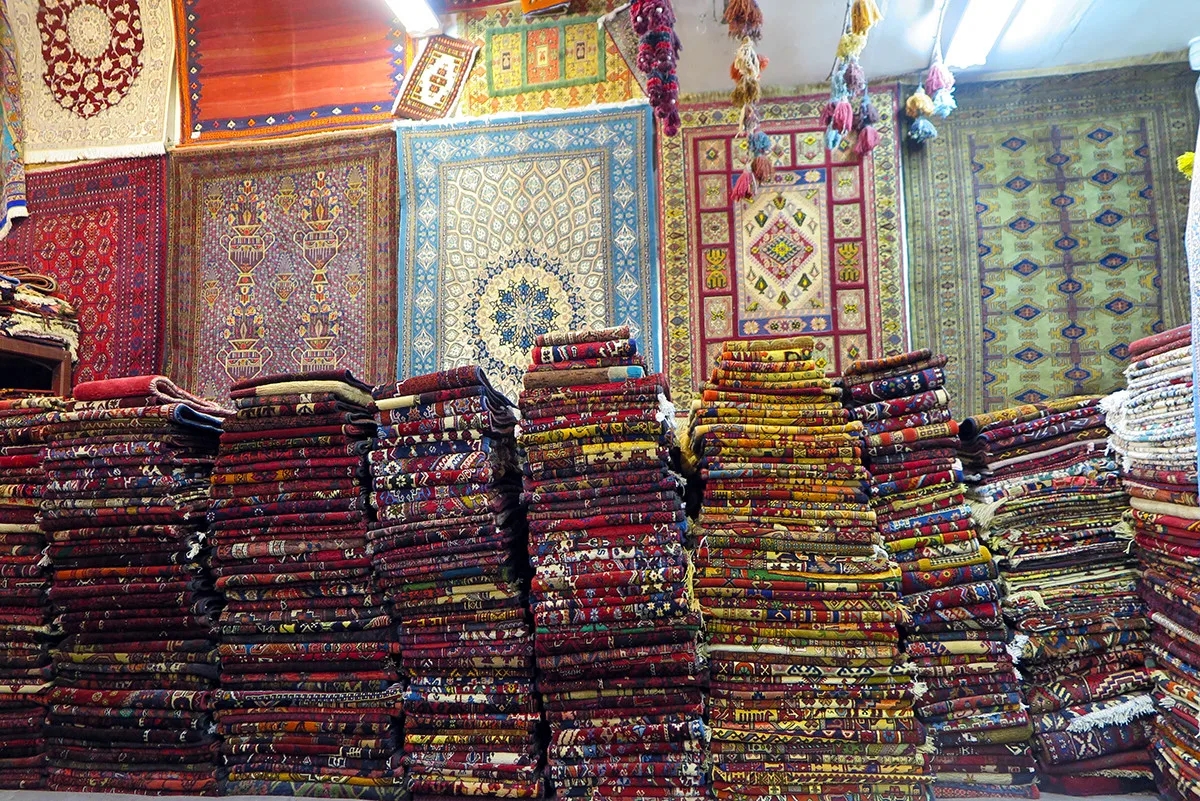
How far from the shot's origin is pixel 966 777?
5.53ft

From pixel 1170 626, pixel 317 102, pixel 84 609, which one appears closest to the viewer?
pixel 1170 626

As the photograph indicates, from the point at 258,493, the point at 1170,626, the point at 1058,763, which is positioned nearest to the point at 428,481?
the point at 258,493

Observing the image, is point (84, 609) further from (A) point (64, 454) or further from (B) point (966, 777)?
(B) point (966, 777)

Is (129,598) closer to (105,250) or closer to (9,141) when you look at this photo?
(105,250)

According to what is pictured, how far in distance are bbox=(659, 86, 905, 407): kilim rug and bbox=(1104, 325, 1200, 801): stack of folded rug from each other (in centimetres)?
128

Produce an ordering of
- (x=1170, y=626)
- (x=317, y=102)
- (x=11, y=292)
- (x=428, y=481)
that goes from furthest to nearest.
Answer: (x=317, y=102) < (x=11, y=292) < (x=428, y=481) < (x=1170, y=626)

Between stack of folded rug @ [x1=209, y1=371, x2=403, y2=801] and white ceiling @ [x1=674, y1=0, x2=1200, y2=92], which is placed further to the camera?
white ceiling @ [x1=674, y1=0, x2=1200, y2=92]

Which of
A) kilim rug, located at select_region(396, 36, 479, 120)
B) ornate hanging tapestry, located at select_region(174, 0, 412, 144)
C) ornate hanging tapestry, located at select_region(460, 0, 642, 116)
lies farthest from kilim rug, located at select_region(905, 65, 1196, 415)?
ornate hanging tapestry, located at select_region(174, 0, 412, 144)

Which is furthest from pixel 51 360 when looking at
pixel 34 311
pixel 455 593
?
pixel 455 593

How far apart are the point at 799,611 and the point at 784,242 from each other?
1995mm

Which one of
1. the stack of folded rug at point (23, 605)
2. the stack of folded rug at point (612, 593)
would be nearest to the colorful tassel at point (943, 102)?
the stack of folded rug at point (612, 593)

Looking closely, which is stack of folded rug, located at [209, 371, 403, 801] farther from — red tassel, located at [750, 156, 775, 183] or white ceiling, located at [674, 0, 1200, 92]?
white ceiling, located at [674, 0, 1200, 92]

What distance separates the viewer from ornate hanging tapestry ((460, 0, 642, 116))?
3215 millimetres

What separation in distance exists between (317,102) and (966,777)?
12.7ft
